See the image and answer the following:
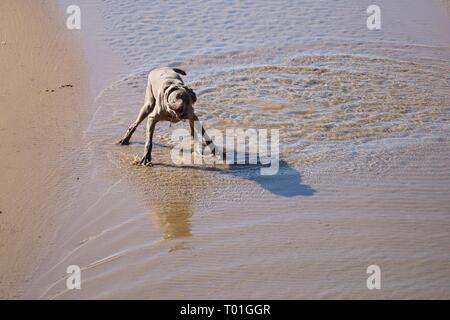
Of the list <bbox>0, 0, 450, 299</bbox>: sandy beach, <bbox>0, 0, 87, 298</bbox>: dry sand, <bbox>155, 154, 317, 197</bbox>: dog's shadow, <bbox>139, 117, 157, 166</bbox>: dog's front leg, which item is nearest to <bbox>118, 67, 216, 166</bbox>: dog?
<bbox>139, 117, 157, 166</bbox>: dog's front leg

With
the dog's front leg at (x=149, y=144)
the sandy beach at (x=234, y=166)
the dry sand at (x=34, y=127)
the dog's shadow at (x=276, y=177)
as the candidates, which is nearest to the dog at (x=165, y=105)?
the dog's front leg at (x=149, y=144)

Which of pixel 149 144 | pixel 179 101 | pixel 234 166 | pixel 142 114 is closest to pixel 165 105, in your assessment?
pixel 179 101

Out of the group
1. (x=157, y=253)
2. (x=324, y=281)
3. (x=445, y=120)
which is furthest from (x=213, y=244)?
(x=445, y=120)

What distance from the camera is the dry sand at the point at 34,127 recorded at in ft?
22.3

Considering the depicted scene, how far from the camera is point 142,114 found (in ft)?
28.5

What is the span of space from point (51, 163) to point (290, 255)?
128 inches

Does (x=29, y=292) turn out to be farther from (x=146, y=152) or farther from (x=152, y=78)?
(x=152, y=78)

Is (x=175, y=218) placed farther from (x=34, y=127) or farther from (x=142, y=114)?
(x=34, y=127)

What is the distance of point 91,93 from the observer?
1006 cm

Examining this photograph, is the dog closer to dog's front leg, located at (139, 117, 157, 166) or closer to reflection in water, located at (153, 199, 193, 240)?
dog's front leg, located at (139, 117, 157, 166)

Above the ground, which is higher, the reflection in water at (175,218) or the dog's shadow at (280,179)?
the dog's shadow at (280,179)

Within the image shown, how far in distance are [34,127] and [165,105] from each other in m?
2.13

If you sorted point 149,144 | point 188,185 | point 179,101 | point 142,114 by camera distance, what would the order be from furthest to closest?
point 142,114
point 149,144
point 188,185
point 179,101

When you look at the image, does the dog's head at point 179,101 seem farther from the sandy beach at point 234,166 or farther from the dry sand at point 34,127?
the dry sand at point 34,127
